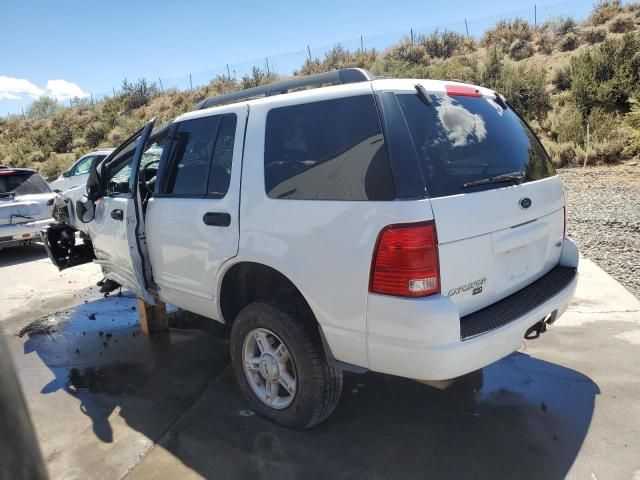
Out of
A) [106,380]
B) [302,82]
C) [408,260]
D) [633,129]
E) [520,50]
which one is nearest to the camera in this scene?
[408,260]

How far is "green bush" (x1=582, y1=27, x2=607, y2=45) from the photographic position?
2391 centimetres

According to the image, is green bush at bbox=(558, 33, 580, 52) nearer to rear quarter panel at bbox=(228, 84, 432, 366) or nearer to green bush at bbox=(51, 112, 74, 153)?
rear quarter panel at bbox=(228, 84, 432, 366)

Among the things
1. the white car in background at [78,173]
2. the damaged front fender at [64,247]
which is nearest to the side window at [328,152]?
the damaged front fender at [64,247]

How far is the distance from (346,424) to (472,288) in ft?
4.17

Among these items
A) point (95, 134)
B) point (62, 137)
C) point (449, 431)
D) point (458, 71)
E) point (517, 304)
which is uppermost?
point (458, 71)

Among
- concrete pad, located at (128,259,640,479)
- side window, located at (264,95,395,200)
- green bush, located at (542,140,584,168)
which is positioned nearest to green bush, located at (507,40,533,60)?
green bush, located at (542,140,584,168)

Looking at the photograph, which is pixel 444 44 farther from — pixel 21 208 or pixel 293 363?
pixel 293 363

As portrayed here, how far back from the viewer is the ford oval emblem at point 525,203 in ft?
9.62

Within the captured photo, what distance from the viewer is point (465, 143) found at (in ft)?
9.45

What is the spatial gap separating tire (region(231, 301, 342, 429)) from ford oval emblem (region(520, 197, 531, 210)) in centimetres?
141

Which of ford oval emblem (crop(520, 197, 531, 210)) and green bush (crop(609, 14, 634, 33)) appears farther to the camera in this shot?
green bush (crop(609, 14, 634, 33))

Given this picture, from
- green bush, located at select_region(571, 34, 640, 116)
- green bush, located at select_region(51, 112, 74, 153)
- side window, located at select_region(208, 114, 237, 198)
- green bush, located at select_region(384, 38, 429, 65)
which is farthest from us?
green bush, located at select_region(51, 112, 74, 153)

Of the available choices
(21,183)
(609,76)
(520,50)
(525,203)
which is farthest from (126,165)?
(520,50)

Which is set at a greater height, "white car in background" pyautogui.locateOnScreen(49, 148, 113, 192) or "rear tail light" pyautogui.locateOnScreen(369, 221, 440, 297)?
"white car in background" pyautogui.locateOnScreen(49, 148, 113, 192)
